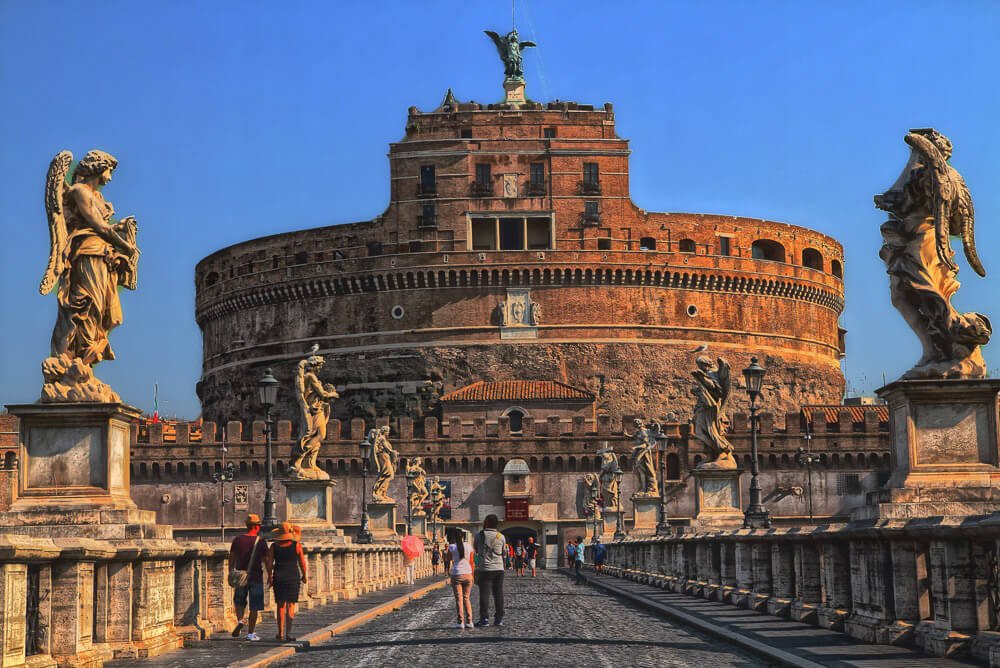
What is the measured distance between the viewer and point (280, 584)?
1287 centimetres

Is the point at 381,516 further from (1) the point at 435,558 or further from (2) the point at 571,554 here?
(2) the point at 571,554

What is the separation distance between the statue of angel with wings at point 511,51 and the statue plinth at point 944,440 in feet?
246

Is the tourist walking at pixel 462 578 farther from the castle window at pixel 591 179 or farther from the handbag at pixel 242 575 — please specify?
the castle window at pixel 591 179

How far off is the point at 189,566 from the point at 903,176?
6525 mm

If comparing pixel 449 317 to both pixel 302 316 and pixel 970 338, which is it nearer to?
pixel 302 316

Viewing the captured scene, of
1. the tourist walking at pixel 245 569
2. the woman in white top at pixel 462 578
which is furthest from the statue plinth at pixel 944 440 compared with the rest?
the tourist walking at pixel 245 569

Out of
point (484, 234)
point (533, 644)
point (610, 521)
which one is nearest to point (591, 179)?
point (484, 234)

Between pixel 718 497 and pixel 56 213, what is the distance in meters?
14.3

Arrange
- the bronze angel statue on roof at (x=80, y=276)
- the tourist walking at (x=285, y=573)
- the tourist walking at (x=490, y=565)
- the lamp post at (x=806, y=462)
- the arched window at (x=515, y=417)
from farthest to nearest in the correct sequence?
the arched window at (x=515, y=417) → the lamp post at (x=806, y=462) → the tourist walking at (x=490, y=565) → the tourist walking at (x=285, y=573) → the bronze angel statue on roof at (x=80, y=276)

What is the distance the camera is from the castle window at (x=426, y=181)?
251ft

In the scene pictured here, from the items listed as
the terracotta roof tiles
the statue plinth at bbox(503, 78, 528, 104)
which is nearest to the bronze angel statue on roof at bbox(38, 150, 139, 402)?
the terracotta roof tiles

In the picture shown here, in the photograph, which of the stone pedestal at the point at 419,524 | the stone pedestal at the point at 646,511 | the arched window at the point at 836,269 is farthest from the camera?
the arched window at the point at 836,269

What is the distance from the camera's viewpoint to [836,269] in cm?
8631

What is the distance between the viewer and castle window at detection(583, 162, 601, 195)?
76.2 m
